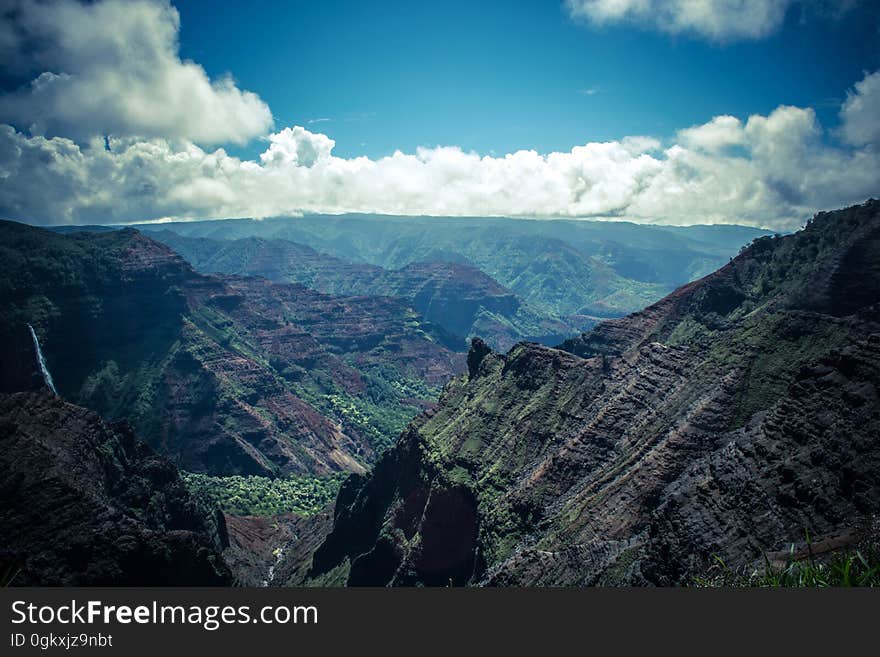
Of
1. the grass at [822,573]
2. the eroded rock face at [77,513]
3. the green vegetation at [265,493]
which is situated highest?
the grass at [822,573]

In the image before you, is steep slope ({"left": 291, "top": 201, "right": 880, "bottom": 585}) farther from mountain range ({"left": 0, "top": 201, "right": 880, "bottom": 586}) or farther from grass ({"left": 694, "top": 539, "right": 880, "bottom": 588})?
grass ({"left": 694, "top": 539, "right": 880, "bottom": 588})

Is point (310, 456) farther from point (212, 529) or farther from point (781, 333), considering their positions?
point (781, 333)

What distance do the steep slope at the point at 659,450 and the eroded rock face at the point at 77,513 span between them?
29.7 metres

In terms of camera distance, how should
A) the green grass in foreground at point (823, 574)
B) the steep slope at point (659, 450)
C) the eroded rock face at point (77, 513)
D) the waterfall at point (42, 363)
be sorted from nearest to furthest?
the green grass in foreground at point (823, 574) < the steep slope at point (659, 450) < the eroded rock face at point (77, 513) < the waterfall at point (42, 363)

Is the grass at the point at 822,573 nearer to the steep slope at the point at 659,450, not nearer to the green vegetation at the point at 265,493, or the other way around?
the steep slope at the point at 659,450

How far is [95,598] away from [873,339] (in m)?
59.0

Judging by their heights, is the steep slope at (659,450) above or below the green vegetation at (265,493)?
above

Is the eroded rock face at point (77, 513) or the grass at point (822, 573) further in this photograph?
the eroded rock face at point (77, 513)

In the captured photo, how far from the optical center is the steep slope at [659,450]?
46406 mm

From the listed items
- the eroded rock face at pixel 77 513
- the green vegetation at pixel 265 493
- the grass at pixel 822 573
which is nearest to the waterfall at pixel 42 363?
the green vegetation at pixel 265 493

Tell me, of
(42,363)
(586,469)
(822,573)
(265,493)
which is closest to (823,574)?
(822,573)

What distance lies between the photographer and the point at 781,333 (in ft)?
244

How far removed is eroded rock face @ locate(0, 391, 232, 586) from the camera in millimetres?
62000

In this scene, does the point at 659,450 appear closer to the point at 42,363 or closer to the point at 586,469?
the point at 586,469
